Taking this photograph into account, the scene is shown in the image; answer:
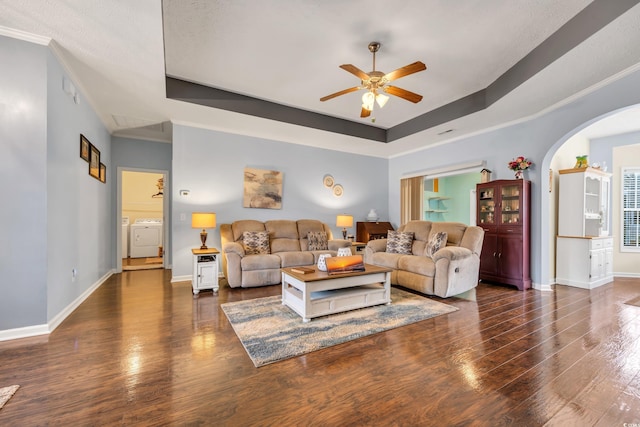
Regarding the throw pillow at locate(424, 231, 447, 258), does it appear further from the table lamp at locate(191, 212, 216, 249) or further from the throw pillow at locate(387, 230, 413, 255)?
the table lamp at locate(191, 212, 216, 249)

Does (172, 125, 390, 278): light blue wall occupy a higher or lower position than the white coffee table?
higher

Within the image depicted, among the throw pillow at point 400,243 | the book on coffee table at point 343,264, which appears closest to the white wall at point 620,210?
the throw pillow at point 400,243

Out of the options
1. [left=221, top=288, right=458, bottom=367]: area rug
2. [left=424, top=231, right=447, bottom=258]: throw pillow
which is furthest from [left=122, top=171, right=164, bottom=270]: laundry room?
[left=424, top=231, right=447, bottom=258]: throw pillow

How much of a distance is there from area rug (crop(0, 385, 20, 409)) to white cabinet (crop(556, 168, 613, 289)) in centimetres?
653

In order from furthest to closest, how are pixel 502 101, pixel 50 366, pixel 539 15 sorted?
pixel 502 101, pixel 539 15, pixel 50 366

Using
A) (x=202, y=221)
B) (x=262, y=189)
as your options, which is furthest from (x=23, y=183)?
(x=262, y=189)

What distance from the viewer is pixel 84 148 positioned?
11.7ft

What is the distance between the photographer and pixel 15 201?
242 cm

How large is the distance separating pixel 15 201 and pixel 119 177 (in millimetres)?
3301

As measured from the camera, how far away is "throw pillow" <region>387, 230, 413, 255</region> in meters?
4.51

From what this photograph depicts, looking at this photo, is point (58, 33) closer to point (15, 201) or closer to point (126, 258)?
point (15, 201)

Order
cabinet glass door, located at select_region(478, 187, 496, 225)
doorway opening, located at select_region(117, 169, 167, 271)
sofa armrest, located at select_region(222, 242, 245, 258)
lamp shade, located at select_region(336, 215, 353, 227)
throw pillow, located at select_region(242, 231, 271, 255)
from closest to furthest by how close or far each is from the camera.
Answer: sofa armrest, located at select_region(222, 242, 245, 258) → throw pillow, located at select_region(242, 231, 271, 255) → cabinet glass door, located at select_region(478, 187, 496, 225) → lamp shade, located at select_region(336, 215, 353, 227) → doorway opening, located at select_region(117, 169, 167, 271)

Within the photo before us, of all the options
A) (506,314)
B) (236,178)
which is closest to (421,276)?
(506,314)

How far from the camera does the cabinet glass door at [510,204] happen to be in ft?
14.4
